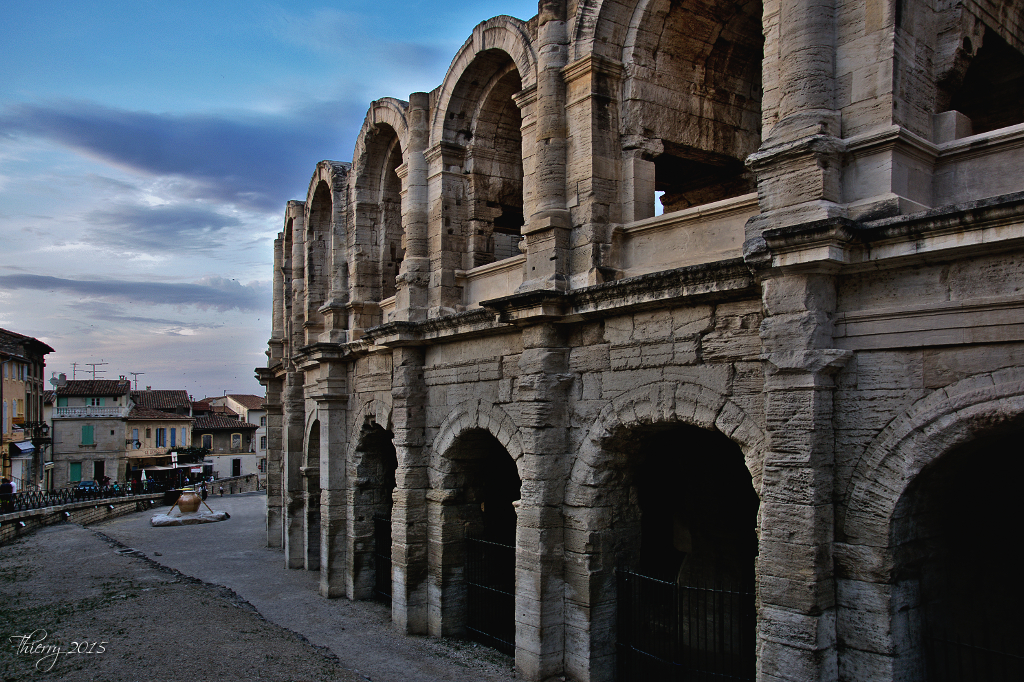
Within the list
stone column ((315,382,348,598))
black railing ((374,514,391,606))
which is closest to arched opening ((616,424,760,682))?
black railing ((374,514,391,606))

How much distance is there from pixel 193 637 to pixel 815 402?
27.7 feet

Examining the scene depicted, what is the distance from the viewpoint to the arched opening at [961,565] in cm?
524

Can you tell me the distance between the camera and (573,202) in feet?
26.8

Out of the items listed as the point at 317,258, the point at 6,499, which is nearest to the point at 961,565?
the point at 317,258

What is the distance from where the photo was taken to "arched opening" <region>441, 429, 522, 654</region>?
1013 centimetres

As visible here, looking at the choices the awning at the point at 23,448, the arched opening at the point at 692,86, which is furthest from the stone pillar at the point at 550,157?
the awning at the point at 23,448

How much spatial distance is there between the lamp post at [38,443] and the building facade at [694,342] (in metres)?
26.6

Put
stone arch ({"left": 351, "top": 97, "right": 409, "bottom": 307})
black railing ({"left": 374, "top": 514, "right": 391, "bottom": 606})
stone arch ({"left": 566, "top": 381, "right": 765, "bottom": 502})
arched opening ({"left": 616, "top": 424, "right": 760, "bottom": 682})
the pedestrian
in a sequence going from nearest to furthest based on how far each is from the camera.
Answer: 1. stone arch ({"left": 566, "top": 381, "right": 765, "bottom": 502})
2. arched opening ({"left": 616, "top": 424, "right": 760, "bottom": 682})
3. black railing ({"left": 374, "top": 514, "right": 391, "bottom": 606})
4. stone arch ({"left": 351, "top": 97, "right": 409, "bottom": 307})
5. the pedestrian

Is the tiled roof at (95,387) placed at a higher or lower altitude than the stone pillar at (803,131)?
lower

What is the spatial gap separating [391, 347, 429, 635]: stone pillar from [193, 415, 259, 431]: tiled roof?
42341 millimetres

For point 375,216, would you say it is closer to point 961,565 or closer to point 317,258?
point 317,258

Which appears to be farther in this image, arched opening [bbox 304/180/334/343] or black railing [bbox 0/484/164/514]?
black railing [bbox 0/484/164/514]

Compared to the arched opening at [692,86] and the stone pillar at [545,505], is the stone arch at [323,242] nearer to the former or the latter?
the stone pillar at [545,505]

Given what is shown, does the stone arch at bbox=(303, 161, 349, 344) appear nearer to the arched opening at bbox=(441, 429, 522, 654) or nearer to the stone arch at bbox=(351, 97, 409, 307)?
the stone arch at bbox=(351, 97, 409, 307)
